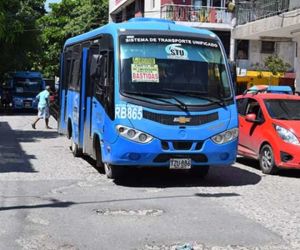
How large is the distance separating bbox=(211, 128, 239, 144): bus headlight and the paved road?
83cm

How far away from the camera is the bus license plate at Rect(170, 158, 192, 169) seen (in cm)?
1042

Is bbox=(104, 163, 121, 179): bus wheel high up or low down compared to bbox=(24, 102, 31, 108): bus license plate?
up

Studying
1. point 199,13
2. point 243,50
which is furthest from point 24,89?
point 243,50

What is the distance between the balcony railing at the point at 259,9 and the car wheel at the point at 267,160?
39.0ft

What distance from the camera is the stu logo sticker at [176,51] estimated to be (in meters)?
10.8

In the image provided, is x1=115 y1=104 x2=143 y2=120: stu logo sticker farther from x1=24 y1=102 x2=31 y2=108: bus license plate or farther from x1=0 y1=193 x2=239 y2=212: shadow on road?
x1=24 y1=102 x2=31 y2=108: bus license plate

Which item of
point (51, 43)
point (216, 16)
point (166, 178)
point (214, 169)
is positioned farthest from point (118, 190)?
point (51, 43)

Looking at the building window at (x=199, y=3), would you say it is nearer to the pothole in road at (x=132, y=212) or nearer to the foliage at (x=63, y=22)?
the foliage at (x=63, y=22)

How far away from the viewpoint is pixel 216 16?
37438 mm

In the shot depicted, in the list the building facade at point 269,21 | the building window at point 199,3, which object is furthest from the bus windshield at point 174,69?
the building window at point 199,3

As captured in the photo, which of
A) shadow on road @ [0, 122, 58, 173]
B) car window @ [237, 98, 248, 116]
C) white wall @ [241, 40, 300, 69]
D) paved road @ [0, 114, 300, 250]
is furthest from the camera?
white wall @ [241, 40, 300, 69]

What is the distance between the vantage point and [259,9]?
2705 cm

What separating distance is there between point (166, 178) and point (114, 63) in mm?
2546

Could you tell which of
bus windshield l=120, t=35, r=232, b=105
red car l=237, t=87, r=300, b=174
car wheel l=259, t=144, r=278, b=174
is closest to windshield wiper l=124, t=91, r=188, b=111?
bus windshield l=120, t=35, r=232, b=105
